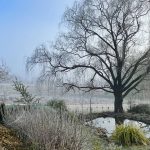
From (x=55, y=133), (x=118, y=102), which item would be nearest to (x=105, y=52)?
(x=118, y=102)

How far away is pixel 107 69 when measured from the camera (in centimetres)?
3375

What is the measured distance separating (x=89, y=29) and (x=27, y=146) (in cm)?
2553

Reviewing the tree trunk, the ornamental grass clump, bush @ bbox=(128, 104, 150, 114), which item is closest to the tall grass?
the ornamental grass clump

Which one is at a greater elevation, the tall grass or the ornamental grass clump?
the tall grass

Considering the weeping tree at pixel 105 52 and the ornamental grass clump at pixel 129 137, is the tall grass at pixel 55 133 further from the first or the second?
the weeping tree at pixel 105 52

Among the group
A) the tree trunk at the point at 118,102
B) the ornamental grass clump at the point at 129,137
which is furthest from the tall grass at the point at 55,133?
the tree trunk at the point at 118,102

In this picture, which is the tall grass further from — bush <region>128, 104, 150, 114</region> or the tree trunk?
the tree trunk

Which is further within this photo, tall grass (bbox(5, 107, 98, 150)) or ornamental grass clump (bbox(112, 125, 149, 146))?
ornamental grass clump (bbox(112, 125, 149, 146))

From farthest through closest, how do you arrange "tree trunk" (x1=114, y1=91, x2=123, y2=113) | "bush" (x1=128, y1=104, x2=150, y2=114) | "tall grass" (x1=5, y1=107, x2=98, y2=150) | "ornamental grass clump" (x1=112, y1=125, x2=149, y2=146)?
"tree trunk" (x1=114, y1=91, x2=123, y2=113) < "bush" (x1=128, y1=104, x2=150, y2=114) < "ornamental grass clump" (x1=112, y1=125, x2=149, y2=146) < "tall grass" (x1=5, y1=107, x2=98, y2=150)

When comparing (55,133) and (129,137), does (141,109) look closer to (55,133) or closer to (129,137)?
(129,137)

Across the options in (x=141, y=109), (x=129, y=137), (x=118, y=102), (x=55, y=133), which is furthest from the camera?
(x=118, y=102)

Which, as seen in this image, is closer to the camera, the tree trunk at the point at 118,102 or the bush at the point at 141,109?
the bush at the point at 141,109

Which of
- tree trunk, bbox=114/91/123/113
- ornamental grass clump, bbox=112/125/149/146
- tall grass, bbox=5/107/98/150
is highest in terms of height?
tree trunk, bbox=114/91/123/113

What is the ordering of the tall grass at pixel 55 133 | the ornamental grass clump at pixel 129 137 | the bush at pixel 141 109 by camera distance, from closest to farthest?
the tall grass at pixel 55 133 < the ornamental grass clump at pixel 129 137 < the bush at pixel 141 109
